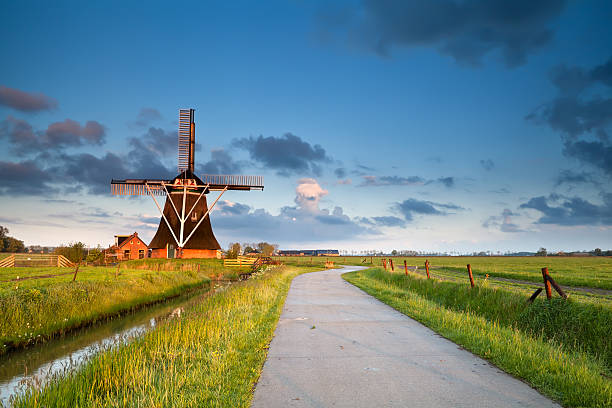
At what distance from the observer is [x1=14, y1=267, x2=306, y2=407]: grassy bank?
4.58m

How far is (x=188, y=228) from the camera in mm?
44594

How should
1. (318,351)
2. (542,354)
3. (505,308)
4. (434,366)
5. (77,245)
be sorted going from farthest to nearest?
1. (77,245)
2. (505,308)
3. (318,351)
4. (542,354)
5. (434,366)

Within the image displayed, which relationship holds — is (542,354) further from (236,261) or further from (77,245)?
(77,245)

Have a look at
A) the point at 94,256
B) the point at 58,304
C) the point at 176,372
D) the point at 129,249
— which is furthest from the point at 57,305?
the point at 129,249

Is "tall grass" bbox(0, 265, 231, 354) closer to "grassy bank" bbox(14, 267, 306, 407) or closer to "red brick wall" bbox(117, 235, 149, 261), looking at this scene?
"grassy bank" bbox(14, 267, 306, 407)

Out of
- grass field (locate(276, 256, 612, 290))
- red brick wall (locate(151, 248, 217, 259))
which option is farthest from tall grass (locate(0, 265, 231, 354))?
grass field (locate(276, 256, 612, 290))

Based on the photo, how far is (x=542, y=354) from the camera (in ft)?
21.3

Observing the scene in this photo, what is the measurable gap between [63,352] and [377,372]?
937 cm

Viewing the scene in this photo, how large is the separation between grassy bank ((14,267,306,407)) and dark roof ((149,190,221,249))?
121 ft

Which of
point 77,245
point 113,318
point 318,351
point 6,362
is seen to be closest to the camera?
point 318,351

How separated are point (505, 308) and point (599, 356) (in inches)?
147

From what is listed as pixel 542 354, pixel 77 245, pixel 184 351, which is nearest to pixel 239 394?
pixel 184 351

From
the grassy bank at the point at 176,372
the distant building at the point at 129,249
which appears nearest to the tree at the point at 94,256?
the distant building at the point at 129,249

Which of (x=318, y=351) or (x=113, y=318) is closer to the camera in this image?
(x=318, y=351)
